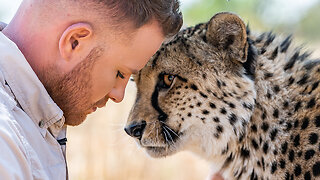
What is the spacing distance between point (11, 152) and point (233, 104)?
1.11m

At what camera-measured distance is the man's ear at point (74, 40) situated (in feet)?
5.45

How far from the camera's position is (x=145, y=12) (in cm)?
183

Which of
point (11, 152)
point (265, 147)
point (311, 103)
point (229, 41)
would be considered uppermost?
point (229, 41)

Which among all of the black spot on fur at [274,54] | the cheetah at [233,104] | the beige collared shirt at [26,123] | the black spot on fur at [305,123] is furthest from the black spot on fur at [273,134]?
the beige collared shirt at [26,123]

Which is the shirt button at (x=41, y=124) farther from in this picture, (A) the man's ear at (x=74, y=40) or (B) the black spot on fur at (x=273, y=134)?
(B) the black spot on fur at (x=273, y=134)

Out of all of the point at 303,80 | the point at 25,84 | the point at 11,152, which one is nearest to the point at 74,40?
the point at 25,84

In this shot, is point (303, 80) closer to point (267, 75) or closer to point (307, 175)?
point (267, 75)

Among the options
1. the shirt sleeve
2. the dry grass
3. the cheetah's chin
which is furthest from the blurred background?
the shirt sleeve

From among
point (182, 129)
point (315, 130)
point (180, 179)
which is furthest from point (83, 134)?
point (315, 130)

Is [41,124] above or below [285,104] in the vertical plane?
below

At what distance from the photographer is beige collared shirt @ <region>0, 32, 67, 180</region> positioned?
1361 mm

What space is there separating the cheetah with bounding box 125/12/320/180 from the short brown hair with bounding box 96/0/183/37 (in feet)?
1.19

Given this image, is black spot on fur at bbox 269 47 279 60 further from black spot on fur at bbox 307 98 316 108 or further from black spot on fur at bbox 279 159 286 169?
black spot on fur at bbox 279 159 286 169

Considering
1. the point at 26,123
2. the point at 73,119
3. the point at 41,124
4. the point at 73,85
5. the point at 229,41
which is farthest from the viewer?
the point at 229,41
